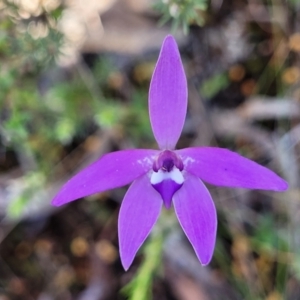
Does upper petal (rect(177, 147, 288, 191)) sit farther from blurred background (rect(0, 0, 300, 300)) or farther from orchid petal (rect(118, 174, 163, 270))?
blurred background (rect(0, 0, 300, 300))

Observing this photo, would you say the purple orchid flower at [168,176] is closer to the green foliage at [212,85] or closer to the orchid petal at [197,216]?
the orchid petal at [197,216]

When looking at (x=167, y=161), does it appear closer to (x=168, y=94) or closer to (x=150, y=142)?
(x=168, y=94)

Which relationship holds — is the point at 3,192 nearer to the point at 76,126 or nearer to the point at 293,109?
the point at 76,126

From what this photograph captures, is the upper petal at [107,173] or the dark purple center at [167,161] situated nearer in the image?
the upper petal at [107,173]

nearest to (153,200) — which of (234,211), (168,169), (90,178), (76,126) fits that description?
(168,169)

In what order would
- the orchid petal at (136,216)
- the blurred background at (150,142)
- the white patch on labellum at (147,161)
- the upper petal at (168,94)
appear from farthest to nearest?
the blurred background at (150,142) → the white patch on labellum at (147,161) → the orchid petal at (136,216) → the upper petal at (168,94)

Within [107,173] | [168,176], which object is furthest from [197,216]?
[107,173]

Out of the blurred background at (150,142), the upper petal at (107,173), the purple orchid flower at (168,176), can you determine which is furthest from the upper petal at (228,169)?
the blurred background at (150,142)

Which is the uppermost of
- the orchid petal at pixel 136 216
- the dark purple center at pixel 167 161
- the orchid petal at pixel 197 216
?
the dark purple center at pixel 167 161
